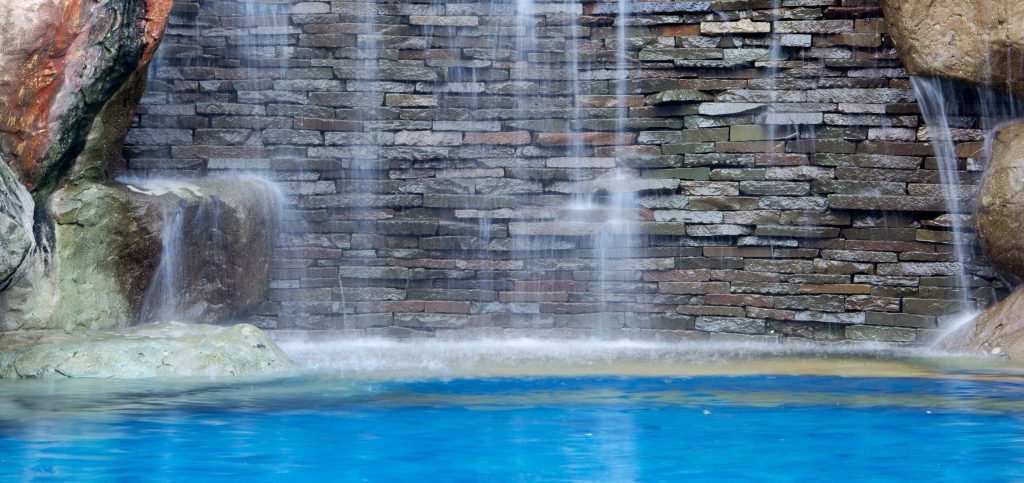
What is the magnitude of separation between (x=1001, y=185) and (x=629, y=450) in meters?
3.73

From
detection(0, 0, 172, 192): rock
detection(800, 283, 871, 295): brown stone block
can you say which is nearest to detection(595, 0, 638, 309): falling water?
detection(800, 283, 871, 295): brown stone block

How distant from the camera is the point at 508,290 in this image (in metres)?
7.48

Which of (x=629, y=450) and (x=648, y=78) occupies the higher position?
(x=648, y=78)

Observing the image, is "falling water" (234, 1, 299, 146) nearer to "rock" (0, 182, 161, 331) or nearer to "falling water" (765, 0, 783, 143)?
"rock" (0, 182, 161, 331)

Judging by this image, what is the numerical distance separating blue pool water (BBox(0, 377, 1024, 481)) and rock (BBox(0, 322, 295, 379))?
25cm

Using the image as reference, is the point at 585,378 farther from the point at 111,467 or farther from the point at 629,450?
the point at 111,467

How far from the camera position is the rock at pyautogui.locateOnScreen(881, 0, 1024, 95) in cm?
660

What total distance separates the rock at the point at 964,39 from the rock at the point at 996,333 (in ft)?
4.10

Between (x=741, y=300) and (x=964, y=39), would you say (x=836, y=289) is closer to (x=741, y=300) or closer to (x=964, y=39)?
(x=741, y=300)

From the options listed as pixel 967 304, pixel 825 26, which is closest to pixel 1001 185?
pixel 967 304

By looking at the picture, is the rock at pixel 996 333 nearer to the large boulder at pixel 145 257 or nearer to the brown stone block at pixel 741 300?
the brown stone block at pixel 741 300

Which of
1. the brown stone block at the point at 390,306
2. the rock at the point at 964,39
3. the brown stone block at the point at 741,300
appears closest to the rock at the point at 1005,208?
the rock at the point at 964,39

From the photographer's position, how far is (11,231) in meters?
5.14

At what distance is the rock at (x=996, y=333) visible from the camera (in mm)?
6316
